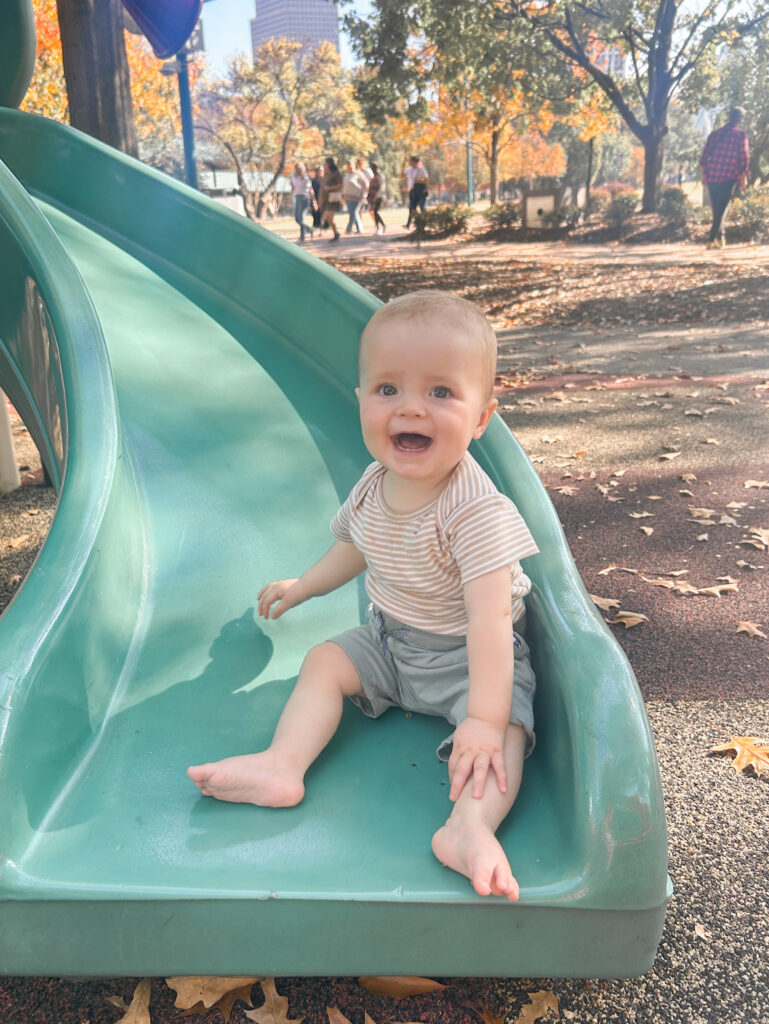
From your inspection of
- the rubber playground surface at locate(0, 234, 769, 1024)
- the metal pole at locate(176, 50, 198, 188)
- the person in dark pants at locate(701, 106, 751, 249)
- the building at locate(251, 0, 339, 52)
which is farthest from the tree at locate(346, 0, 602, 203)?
the building at locate(251, 0, 339, 52)

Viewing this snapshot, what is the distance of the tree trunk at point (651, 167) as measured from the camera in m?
19.8

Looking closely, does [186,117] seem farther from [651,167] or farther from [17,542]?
[651,167]

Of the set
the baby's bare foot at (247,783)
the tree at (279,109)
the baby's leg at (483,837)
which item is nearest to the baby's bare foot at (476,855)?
the baby's leg at (483,837)

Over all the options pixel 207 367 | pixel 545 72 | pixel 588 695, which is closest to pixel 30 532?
pixel 207 367

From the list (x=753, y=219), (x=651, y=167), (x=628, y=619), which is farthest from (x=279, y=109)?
(x=628, y=619)

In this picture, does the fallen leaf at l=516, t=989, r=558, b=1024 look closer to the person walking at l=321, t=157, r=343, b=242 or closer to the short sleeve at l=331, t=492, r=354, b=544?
the short sleeve at l=331, t=492, r=354, b=544

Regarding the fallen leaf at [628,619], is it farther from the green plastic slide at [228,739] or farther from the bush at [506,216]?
the bush at [506,216]

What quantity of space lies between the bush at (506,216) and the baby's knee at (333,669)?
834 inches

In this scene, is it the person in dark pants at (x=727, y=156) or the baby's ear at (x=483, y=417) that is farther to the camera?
the person in dark pants at (x=727, y=156)

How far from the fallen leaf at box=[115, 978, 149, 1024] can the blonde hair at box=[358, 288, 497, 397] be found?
126 cm

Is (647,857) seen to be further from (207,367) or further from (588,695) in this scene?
(207,367)

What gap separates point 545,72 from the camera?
67.3ft

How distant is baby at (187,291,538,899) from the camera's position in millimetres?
1524

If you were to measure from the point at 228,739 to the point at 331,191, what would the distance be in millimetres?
19638
